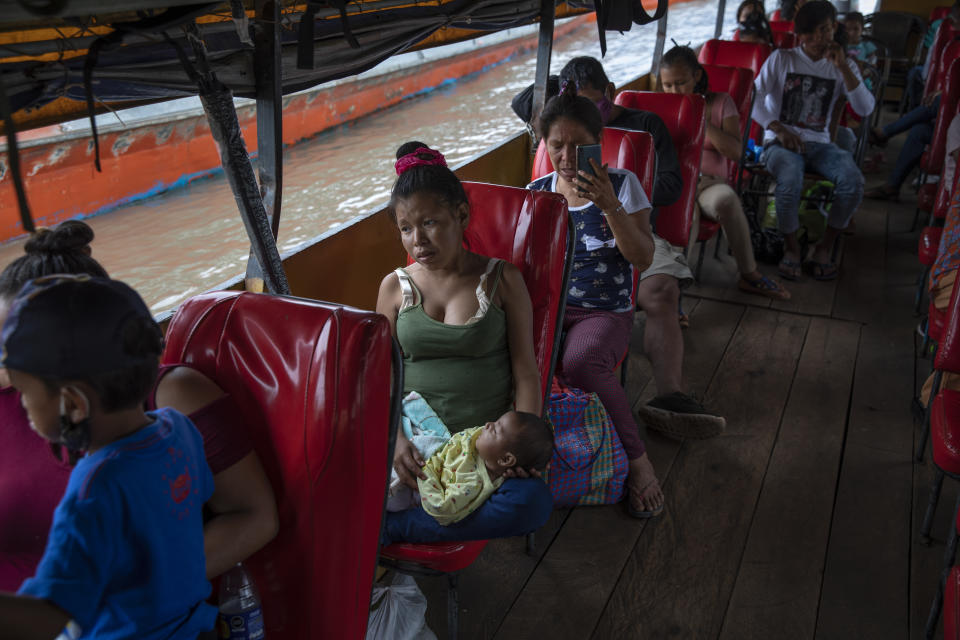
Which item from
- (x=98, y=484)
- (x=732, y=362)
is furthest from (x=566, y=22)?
(x=98, y=484)

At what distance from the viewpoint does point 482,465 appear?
1.65 meters

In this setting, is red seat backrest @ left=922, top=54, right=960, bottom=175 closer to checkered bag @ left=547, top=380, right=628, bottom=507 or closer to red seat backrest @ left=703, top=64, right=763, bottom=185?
red seat backrest @ left=703, top=64, right=763, bottom=185

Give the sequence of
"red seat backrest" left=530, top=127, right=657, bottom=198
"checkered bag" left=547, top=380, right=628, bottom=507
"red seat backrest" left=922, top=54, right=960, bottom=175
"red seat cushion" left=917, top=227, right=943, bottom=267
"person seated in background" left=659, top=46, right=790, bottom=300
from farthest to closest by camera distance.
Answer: "red seat backrest" left=922, top=54, right=960, bottom=175 < "person seated in background" left=659, top=46, right=790, bottom=300 < "red seat cushion" left=917, top=227, right=943, bottom=267 < "red seat backrest" left=530, top=127, right=657, bottom=198 < "checkered bag" left=547, top=380, right=628, bottom=507

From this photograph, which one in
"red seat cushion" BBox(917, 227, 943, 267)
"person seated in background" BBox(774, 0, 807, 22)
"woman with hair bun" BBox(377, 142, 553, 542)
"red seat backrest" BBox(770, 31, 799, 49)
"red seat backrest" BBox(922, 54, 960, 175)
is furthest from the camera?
"person seated in background" BBox(774, 0, 807, 22)

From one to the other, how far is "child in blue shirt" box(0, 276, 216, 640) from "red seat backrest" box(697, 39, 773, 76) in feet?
15.0

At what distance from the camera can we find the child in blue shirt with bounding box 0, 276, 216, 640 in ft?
2.99

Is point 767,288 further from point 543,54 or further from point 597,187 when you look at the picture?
point 597,187

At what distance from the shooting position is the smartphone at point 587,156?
7.45ft

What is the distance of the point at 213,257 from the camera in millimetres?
4730

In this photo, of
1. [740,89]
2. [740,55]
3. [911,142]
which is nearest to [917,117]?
[911,142]

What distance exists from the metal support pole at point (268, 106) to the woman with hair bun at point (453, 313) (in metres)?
0.29

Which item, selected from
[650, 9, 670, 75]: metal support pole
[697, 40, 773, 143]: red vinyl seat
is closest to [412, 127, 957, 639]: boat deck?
[697, 40, 773, 143]: red vinyl seat

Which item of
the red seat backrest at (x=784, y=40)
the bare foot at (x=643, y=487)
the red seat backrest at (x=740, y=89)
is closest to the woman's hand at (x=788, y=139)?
the red seat backrest at (x=740, y=89)

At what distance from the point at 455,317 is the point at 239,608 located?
87cm
